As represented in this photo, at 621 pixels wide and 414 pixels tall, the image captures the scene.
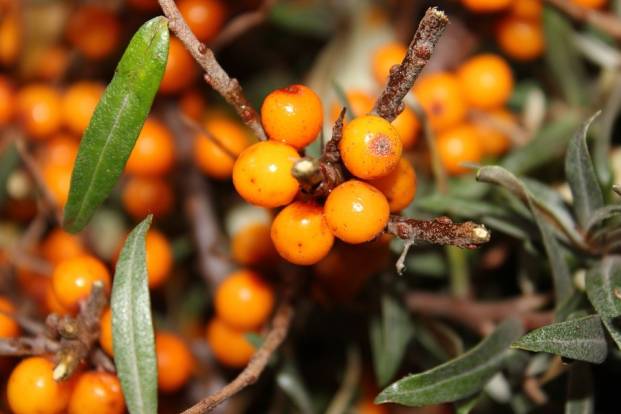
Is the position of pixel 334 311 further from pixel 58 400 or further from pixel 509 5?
pixel 509 5

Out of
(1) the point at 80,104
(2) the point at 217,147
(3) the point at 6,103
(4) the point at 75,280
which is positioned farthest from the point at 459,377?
(3) the point at 6,103

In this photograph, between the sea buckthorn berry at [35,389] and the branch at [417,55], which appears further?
the sea buckthorn berry at [35,389]

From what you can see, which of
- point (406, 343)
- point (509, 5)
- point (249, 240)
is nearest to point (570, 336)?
point (406, 343)

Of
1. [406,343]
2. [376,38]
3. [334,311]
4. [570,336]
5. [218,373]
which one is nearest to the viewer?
[570,336]

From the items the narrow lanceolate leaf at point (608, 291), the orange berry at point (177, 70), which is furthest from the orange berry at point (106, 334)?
the narrow lanceolate leaf at point (608, 291)

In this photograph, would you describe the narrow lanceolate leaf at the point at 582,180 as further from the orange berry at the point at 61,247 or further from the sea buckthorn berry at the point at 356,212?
the orange berry at the point at 61,247

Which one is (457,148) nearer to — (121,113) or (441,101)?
(441,101)

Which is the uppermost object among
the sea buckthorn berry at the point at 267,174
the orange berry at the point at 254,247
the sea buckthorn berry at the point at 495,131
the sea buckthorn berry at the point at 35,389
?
the sea buckthorn berry at the point at 267,174
